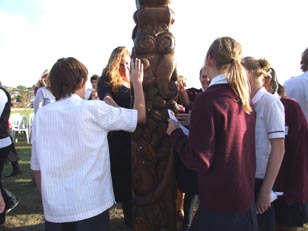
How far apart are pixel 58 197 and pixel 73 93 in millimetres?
608

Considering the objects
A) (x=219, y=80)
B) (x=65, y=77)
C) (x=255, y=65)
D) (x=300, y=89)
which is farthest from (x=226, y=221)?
(x=300, y=89)

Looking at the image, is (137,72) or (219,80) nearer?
(219,80)

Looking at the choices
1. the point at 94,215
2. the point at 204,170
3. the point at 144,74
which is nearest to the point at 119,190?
the point at 94,215

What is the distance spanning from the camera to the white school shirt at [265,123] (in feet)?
6.86

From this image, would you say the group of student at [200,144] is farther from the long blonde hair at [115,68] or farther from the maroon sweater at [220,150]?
the long blonde hair at [115,68]

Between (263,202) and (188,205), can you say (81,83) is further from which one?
(188,205)

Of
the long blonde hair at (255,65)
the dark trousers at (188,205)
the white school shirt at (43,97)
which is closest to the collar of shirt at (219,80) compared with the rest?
the long blonde hair at (255,65)

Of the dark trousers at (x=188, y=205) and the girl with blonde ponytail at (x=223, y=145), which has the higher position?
the girl with blonde ponytail at (x=223, y=145)

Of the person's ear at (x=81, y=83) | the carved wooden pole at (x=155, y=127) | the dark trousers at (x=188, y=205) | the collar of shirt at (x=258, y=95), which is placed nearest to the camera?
the person's ear at (x=81, y=83)

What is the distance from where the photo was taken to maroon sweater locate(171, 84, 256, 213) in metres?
1.67

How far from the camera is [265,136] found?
2.15 metres

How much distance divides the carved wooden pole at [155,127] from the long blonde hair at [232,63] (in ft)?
2.03

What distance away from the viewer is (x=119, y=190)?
9.29ft

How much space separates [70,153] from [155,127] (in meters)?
0.74
